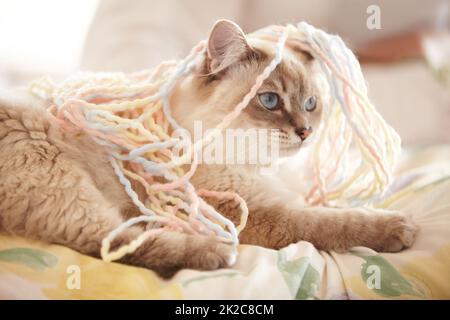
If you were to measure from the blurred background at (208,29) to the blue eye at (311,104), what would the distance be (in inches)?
34.5

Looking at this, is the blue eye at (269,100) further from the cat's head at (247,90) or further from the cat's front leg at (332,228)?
the cat's front leg at (332,228)

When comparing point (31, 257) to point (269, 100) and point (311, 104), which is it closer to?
point (269, 100)

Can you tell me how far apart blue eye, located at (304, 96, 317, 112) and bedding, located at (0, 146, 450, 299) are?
1.25 ft

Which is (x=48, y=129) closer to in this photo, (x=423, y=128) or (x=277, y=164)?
(x=277, y=164)

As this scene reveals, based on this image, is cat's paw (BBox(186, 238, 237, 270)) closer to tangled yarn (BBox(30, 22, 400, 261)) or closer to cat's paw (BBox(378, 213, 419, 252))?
tangled yarn (BBox(30, 22, 400, 261))

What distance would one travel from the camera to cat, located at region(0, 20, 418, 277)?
92 centimetres

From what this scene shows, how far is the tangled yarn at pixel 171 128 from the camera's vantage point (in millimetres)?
1000

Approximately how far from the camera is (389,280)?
2.90 feet

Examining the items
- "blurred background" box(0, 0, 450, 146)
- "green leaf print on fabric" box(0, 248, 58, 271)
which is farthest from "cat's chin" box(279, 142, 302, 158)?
"blurred background" box(0, 0, 450, 146)

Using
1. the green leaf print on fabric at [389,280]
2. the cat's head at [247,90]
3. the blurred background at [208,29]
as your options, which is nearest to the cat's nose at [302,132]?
the cat's head at [247,90]

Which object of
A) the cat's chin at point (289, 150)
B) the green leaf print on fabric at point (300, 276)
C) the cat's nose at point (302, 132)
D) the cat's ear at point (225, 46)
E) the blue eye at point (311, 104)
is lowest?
the green leaf print on fabric at point (300, 276)

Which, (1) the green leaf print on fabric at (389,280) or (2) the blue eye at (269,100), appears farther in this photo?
(2) the blue eye at (269,100)

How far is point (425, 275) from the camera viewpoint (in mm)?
903

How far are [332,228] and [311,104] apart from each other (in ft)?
1.13
